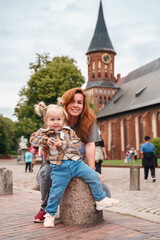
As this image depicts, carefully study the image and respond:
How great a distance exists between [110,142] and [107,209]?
45.7 meters

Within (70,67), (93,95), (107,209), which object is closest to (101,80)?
(93,95)

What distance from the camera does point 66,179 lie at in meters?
3.66

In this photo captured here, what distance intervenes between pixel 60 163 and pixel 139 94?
44.6 metres

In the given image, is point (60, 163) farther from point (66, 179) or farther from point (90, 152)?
point (90, 152)

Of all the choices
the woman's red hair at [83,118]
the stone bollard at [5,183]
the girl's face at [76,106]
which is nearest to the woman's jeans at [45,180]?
the woman's red hair at [83,118]

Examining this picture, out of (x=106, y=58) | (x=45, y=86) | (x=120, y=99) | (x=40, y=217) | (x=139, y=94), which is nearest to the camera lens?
Answer: (x=40, y=217)

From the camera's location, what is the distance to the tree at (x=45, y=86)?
31172 millimetres

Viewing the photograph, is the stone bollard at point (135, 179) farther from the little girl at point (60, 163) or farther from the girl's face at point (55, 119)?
the girl's face at point (55, 119)

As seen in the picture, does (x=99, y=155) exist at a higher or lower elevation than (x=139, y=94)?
lower

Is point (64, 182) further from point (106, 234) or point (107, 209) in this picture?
point (107, 209)

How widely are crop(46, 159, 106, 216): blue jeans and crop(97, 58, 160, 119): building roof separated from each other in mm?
37108

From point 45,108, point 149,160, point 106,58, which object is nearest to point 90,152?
point 45,108

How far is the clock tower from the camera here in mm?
64875

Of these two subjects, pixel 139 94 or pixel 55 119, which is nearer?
pixel 55 119
